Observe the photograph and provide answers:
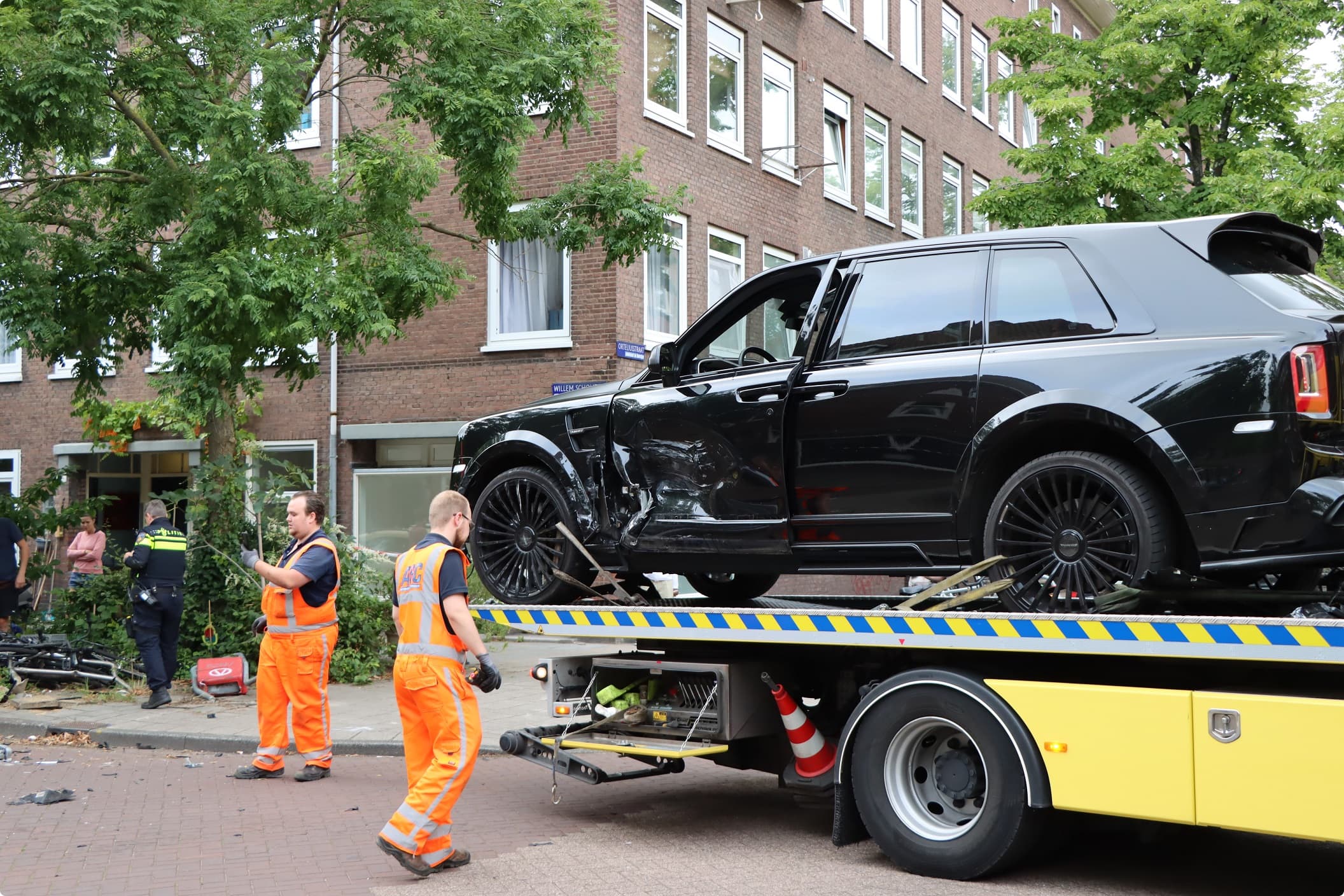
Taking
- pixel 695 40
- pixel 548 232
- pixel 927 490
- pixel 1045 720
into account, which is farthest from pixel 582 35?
pixel 1045 720

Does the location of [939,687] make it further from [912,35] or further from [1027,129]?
[1027,129]

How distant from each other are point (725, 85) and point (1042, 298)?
15.3 meters

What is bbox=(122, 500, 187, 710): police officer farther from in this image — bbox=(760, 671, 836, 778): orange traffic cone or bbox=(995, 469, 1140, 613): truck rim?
bbox=(995, 469, 1140, 613): truck rim

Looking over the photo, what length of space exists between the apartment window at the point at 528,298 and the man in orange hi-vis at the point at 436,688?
11.6 m

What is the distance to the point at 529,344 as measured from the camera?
18.4 metres

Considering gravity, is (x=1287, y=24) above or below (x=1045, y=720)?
above

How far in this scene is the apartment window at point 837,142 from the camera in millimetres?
23531

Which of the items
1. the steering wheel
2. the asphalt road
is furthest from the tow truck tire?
the steering wheel

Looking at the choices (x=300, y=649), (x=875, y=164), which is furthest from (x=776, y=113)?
(x=300, y=649)

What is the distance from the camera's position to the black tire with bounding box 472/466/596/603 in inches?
305

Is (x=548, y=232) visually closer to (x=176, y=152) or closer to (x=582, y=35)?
(x=582, y=35)

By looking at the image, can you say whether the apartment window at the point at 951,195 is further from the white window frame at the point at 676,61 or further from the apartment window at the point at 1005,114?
the white window frame at the point at 676,61

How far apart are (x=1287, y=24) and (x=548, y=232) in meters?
10.2

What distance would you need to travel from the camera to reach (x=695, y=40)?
19.9 meters
